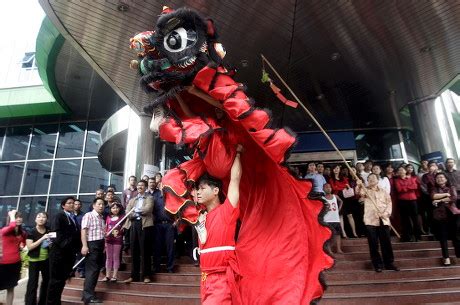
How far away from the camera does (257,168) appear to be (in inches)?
91.4

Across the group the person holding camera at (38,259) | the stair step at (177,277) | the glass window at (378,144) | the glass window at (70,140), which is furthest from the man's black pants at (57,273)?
the glass window at (70,140)

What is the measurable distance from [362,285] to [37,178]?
14501 mm

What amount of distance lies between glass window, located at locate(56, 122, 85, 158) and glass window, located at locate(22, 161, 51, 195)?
0.84 meters

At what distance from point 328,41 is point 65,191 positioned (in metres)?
12.2

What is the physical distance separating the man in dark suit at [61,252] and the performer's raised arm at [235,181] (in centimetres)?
379

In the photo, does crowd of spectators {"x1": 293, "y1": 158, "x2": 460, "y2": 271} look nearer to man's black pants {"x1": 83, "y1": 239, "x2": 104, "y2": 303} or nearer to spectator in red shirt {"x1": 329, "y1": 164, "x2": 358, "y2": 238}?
spectator in red shirt {"x1": 329, "y1": 164, "x2": 358, "y2": 238}

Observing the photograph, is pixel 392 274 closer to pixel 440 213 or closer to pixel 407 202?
pixel 440 213

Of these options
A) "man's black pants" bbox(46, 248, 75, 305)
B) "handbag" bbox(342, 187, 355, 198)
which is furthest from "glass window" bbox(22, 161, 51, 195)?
"handbag" bbox(342, 187, 355, 198)

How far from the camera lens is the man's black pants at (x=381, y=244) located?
5039mm

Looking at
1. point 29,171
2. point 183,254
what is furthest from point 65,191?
point 183,254

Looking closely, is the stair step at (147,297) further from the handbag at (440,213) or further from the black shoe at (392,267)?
the handbag at (440,213)

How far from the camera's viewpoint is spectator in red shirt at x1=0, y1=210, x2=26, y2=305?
5.10 m

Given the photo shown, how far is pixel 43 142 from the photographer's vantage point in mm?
15148

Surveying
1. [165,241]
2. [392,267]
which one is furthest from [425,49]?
[165,241]
